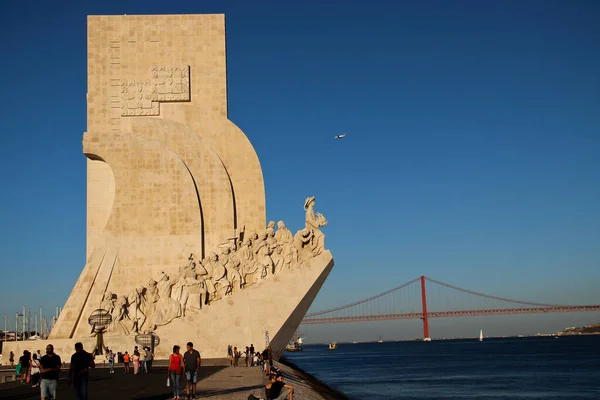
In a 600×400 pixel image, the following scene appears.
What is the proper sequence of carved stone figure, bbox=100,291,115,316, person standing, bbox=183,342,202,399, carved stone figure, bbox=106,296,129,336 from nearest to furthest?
person standing, bbox=183,342,202,399 → carved stone figure, bbox=106,296,129,336 → carved stone figure, bbox=100,291,115,316

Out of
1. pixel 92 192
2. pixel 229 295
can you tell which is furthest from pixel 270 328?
pixel 92 192

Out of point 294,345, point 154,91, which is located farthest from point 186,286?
point 294,345

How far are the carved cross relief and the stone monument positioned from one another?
3 cm

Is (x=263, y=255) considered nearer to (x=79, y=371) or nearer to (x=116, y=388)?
(x=116, y=388)

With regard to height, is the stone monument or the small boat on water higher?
→ the stone monument

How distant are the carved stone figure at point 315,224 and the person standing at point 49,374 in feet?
35.6

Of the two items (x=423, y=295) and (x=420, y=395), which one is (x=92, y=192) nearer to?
(x=420, y=395)

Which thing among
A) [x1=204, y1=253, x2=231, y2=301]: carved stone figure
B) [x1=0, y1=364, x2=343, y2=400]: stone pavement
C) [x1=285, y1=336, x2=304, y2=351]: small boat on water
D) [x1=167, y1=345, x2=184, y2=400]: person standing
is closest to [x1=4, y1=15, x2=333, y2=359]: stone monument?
[x1=204, y1=253, x2=231, y2=301]: carved stone figure

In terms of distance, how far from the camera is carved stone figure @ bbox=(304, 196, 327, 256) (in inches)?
712

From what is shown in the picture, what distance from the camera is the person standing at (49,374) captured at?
24.4ft

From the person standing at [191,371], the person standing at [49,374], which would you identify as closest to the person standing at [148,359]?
the person standing at [191,371]

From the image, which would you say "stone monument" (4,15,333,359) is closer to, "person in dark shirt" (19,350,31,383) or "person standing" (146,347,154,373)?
"person standing" (146,347,154,373)

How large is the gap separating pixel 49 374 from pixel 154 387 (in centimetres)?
330

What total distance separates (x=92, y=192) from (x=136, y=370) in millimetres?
8710
